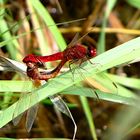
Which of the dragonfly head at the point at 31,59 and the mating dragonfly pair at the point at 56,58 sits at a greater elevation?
the dragonfly head at the point at 31,59

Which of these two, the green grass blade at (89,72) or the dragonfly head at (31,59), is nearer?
the green grass blade at (89,72)

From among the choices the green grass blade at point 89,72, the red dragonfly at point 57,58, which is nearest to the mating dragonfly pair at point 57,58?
the red dragonfly at point 57,58

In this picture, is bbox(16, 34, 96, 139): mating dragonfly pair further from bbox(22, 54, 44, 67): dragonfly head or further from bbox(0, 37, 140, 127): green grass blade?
bbox(0, 37, 140, 127): green grass blade

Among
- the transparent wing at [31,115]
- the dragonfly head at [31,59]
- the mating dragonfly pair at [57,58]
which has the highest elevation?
the dragonfly head at [31,59]

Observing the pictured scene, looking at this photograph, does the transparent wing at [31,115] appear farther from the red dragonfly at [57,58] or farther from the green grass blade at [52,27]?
the green grass blade at [52,27]

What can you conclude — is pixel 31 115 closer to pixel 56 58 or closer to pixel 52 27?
pixel 56 58

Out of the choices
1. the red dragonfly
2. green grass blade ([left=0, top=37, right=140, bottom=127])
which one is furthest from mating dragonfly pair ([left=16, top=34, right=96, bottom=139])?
green grass blade ([left=0, top=37, right=140, bottom=127])

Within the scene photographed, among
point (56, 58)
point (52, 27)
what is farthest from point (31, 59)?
point (52, 27)

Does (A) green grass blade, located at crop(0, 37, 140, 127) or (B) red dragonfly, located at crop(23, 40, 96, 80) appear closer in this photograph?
(A) green grass blade, located at crop(0, 37, 140, 127)
